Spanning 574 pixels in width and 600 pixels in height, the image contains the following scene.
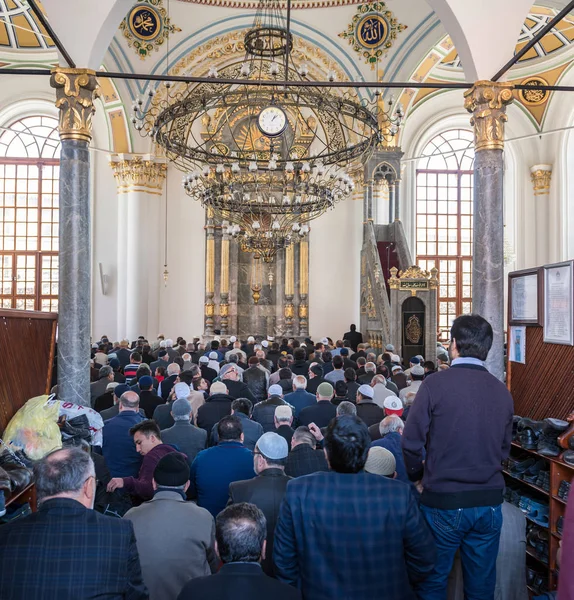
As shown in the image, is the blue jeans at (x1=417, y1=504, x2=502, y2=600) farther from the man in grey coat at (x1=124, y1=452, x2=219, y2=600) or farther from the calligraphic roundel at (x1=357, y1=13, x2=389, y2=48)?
the calligraphic roundel at (x1=357, y1=13, x2=389, y2=48)

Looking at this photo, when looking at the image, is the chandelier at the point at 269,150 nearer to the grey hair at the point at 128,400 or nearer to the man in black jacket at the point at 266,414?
the man in black jacket at the point at 266,414

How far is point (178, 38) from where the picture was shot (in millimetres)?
14922

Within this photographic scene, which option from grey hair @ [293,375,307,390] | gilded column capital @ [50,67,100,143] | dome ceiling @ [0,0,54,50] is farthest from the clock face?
dome ceiling @ [0,0,54,50]

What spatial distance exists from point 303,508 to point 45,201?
1525 cm

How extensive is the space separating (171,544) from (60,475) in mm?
823

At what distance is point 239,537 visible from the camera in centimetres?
218

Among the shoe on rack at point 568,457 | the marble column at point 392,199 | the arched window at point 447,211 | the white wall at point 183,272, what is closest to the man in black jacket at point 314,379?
the shoe on rack at point 568,457

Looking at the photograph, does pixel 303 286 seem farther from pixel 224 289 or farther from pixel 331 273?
pixel 224 289

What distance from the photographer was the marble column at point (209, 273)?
609 inches

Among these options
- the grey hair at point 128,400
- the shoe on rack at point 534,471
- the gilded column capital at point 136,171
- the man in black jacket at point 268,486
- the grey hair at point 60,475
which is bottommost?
the shoe on rack at point 534,471

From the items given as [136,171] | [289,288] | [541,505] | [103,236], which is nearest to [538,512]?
[541,505]

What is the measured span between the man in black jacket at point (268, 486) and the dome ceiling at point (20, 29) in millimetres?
13286

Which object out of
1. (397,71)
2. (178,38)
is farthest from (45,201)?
(397,71)

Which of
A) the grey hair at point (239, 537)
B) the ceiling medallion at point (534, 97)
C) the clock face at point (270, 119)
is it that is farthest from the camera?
the ceiling medallion at point (534, 97)
